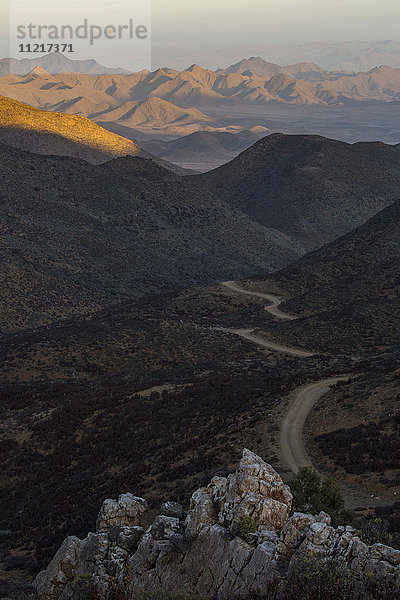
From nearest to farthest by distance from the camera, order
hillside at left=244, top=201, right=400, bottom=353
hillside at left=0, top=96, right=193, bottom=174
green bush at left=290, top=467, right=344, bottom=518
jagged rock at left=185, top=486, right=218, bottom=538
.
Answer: jagged rock at left=185, top=486, right=218, bottom=538, green bush at left=290, top=467, right=344, bottom=518, hillside at left=244, top=201, right=400, bottom=353, hillside at left=0, top=96, right=193, bottom=174

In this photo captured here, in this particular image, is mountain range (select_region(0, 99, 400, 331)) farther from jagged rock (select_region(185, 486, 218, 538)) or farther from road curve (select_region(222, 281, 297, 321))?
jagged rock (select_region(185, 486, 218, 538))

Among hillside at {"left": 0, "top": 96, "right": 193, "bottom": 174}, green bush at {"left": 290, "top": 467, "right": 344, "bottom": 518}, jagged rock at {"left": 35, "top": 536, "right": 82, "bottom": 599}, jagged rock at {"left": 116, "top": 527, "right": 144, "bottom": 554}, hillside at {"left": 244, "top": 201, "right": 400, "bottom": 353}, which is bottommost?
hillside at {"left": 244, "top": 201, "right": 400, "bottom": 353}

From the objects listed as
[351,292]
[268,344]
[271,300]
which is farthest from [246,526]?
[271,300]

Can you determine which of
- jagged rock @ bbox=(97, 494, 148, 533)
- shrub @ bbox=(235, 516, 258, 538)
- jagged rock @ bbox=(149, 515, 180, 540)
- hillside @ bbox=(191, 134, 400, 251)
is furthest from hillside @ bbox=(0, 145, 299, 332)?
shrub @ bbox=(235, 516, 258, 538)

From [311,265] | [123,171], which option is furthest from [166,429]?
[123,171]

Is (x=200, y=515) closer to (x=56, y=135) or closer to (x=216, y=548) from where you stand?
(x=216, y=548)

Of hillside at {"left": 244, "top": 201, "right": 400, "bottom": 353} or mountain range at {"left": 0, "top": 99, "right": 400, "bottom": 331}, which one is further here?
mountain range at {"left": 0, "top": 99, "right": 400, "bottom": 331}

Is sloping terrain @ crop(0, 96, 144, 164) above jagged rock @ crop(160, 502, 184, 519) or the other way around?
above
